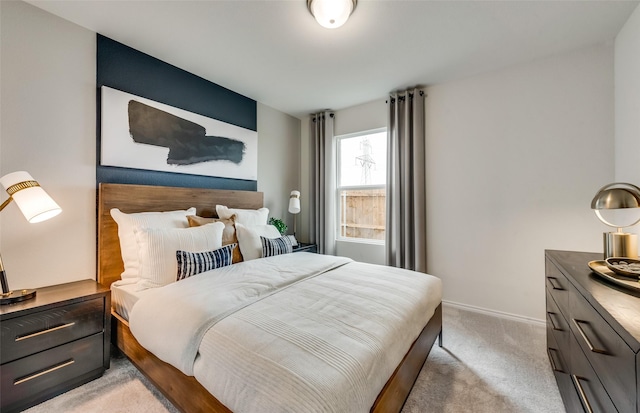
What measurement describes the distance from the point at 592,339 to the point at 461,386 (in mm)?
922

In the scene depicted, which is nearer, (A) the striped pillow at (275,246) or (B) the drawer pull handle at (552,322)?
(B) the drawer pull handle at (552,322)

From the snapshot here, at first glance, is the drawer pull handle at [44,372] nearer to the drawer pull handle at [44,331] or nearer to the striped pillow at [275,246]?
the drawer pull handle at [44,331]

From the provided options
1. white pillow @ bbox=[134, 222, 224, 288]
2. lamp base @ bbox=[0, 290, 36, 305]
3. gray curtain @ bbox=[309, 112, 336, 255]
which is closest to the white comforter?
white pillow @ bbox=[134, 222, 224, 288]

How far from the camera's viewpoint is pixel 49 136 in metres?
1.90

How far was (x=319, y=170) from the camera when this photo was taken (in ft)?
12.9

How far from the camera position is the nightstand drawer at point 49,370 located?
1.39 m

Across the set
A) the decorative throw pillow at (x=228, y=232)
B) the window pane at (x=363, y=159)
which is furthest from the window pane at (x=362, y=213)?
the decorative throw pillow at (x=228, y=232)

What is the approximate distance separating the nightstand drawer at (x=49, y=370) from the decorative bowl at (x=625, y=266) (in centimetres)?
303

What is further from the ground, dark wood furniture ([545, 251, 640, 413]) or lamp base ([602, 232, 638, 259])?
lamp base ([602, 232, 638, 259])

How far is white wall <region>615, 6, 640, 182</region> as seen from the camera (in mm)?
1829

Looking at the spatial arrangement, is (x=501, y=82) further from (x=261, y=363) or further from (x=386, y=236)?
(x=261, y=363)

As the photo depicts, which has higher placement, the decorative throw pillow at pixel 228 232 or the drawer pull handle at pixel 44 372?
the decorative throw pillow at pixel 228 232

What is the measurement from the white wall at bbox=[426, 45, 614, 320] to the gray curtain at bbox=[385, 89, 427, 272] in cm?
14

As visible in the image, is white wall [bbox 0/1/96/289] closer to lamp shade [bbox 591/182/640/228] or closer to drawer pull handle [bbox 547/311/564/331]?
drawer pull handle [bbox 547/311/564/331]
